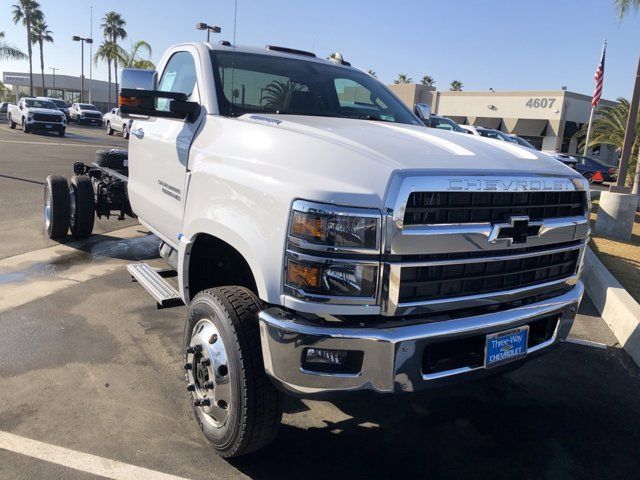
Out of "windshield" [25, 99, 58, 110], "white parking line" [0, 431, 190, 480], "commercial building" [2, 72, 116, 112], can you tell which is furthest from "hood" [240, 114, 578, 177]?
"commercial building" [2, 72, 116, 112]

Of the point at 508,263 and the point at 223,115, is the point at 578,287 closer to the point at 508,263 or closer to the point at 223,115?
the point at 508,263

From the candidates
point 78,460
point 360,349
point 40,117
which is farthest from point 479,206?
point 40,117

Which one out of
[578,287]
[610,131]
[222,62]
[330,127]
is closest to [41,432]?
[330,127]

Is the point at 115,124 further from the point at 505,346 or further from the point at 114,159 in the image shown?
the point at 505,346

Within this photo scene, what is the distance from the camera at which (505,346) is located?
9.34ft

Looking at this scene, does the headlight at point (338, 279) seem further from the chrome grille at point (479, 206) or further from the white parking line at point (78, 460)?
the white parking line at point (78, 460)

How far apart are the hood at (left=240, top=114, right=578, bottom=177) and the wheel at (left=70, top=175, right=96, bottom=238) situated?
438cm

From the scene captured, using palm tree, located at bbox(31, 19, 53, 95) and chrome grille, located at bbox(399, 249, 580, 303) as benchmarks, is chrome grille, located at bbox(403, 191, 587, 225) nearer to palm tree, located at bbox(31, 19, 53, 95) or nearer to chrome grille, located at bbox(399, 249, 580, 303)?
chrome grille, located at bbox(399, 249, 580, 303)

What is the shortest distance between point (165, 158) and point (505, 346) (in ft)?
8.94

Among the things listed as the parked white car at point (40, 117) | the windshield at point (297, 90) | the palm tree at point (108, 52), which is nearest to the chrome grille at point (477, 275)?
the windshield at point (297, 90)

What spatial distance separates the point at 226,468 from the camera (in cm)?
297

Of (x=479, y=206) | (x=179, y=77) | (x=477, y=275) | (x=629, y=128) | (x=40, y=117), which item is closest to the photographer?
(x=479, y=206)

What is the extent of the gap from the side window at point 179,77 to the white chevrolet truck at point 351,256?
0.33 metres

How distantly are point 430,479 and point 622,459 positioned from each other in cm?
122
